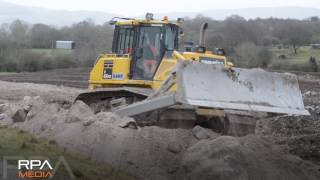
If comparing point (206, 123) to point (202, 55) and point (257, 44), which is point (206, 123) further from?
point (257, 44)

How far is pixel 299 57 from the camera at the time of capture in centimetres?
4697

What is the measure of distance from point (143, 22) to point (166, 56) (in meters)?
0.95

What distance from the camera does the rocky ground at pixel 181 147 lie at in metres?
8.59

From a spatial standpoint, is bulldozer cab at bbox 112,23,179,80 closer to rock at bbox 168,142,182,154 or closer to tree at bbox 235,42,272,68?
rock at bbox 168,142,182,154

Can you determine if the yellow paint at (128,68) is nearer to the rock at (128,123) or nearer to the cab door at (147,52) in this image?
the cab door at (147,52)

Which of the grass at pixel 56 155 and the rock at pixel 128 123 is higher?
the rock at pixel 128 123

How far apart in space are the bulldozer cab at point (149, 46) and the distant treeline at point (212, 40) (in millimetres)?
24218

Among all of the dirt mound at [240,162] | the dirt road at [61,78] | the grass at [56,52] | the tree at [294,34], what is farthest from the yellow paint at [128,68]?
the grass at [56,52]

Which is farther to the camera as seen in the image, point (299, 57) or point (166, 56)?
point (299, 57)

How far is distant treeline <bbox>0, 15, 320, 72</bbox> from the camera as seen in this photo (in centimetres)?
4106

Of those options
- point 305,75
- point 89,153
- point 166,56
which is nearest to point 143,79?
point 166,56

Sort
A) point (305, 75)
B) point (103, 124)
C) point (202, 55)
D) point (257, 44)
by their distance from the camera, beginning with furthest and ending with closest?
point (257, 44), point (305, 75), point (202, 55), point (103, 124)

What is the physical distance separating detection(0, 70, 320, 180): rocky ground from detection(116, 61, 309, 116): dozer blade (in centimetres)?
58

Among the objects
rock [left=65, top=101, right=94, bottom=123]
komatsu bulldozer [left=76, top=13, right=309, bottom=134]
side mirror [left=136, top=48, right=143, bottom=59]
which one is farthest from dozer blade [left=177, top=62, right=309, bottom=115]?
side mirror [left=136, top=48, right=143, bottom=59]
